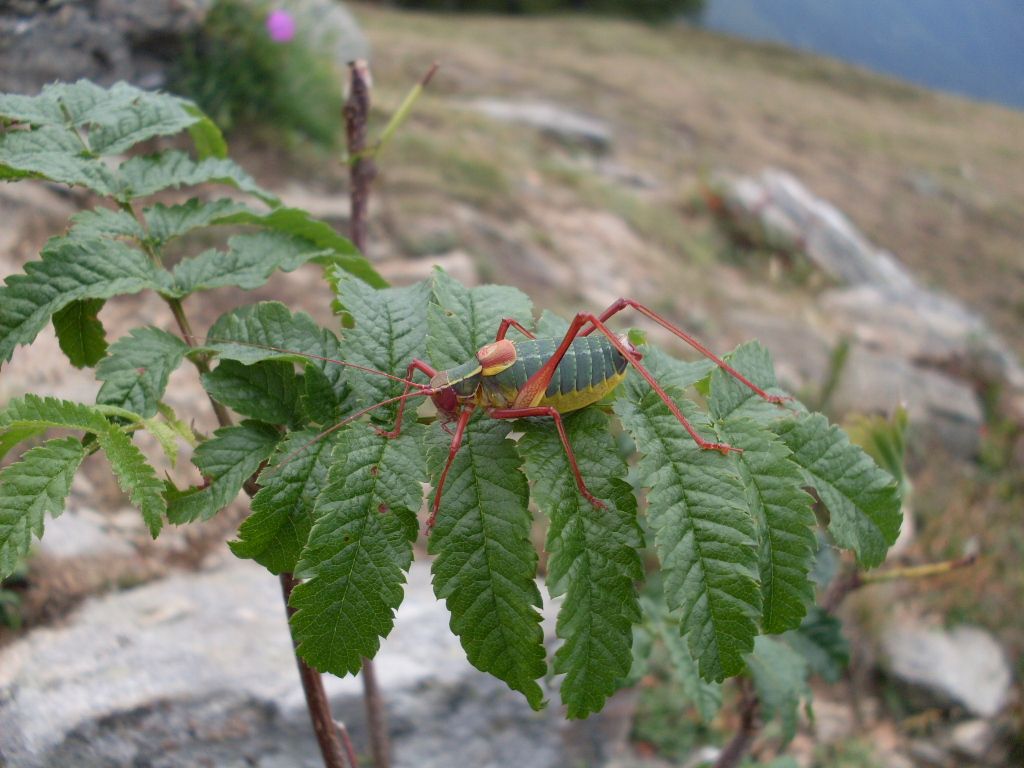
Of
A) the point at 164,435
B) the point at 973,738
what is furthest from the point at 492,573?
the point at 973,738

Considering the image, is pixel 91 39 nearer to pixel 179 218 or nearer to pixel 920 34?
pixel 179 218

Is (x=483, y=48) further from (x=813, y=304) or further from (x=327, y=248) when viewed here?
(x=327, y=248)

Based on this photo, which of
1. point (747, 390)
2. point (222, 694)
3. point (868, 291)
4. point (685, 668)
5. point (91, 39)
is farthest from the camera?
point (868, 291)

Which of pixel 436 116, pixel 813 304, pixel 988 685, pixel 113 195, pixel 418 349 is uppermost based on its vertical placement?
pixel 113 195

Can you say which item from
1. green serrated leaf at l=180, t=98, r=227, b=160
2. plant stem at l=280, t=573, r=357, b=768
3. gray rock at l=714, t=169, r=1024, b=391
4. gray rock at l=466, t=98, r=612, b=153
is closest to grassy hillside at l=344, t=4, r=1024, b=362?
gray rock at l=466, t=98, r=612, b=153

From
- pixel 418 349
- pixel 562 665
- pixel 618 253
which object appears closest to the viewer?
pixel 562 665

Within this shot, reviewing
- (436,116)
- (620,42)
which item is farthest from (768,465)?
(620,42)

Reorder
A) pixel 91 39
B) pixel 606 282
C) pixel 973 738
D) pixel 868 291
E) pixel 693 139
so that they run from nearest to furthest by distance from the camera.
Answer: pixel 973 738
pixel 91 39
pixel 606 282
pixel 868 291
pixel 693 139

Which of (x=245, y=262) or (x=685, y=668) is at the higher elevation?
(x=245, y=262)
